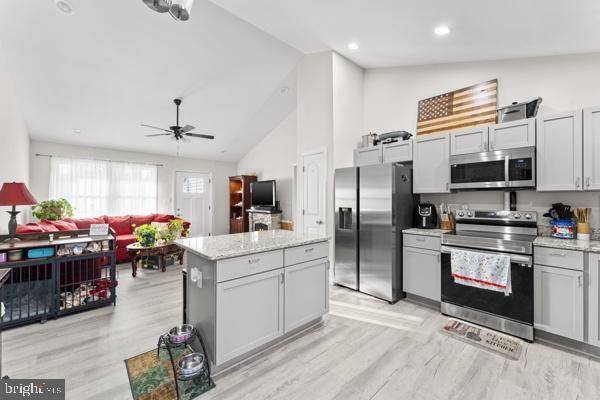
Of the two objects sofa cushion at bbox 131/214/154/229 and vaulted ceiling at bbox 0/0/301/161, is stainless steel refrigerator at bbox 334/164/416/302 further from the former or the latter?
sofa cushion at bbox 131/214/154/229

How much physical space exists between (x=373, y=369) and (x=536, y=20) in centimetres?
323

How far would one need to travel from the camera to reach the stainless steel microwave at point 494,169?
2.62 m

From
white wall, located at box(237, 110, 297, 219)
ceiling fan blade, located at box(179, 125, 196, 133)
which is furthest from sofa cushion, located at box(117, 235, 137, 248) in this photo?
white wall, located at box(237, 110, 297, 219)

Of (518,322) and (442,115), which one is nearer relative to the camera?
(518,322)

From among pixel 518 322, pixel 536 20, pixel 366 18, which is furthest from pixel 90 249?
pixel 536 20

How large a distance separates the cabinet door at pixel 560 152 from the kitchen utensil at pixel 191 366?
3.37 metres

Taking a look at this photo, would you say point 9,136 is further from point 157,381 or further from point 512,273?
point 512,273

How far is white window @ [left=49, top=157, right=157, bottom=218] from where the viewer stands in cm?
564

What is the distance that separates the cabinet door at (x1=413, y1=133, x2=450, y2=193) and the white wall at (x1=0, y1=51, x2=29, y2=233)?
5.10m

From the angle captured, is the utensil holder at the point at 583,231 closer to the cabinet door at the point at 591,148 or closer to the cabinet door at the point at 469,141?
the cabinet door at the point at 591,148

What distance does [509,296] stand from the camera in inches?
96.9

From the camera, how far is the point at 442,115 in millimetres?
3553

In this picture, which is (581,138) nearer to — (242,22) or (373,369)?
(373,369)

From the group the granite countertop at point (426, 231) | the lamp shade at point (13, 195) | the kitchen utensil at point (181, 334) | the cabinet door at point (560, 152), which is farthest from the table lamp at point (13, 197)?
the cabinet door at point (560, 152)
